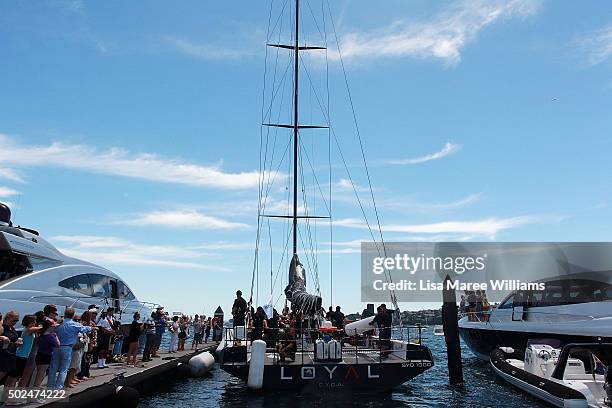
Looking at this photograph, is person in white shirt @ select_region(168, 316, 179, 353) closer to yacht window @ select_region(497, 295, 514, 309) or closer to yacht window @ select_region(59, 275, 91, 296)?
yacht window @ select_region(59, 275, 91, 296)

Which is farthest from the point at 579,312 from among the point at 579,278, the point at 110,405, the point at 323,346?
the point at 110,405

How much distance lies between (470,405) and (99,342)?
35.5 ft

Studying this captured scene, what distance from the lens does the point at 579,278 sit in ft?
76.1

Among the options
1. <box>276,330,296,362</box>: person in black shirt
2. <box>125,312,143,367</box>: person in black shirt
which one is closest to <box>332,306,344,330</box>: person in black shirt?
<box>276,330,296,362</box>: person in black shirt

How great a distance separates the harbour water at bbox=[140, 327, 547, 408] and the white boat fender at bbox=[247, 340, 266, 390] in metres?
0.60

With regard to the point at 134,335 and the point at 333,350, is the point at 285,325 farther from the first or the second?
the point at 134,335

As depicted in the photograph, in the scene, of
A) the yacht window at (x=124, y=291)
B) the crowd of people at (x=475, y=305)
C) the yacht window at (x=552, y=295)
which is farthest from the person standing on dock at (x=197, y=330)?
the yacht window at (x=552, y=295)

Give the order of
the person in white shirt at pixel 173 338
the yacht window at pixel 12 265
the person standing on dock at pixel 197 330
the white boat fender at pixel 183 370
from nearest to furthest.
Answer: the yacht window at pixel 12 265, the white boat fender at pixel 183 370, the person in white shirt at pixel 173 338, the person standing on dock at pixel 197 330

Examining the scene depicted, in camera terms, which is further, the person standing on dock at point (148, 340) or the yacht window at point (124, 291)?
the yacht window at point (124, 291)

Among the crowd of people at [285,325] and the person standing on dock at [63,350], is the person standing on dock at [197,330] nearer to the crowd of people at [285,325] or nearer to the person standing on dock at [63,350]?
the crowd of people at [285,325]

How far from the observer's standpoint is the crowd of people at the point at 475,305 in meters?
30.6

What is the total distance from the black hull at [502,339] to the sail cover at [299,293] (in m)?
8.90

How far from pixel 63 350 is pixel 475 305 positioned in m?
26.0

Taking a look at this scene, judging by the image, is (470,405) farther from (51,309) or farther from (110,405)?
(51,309)
